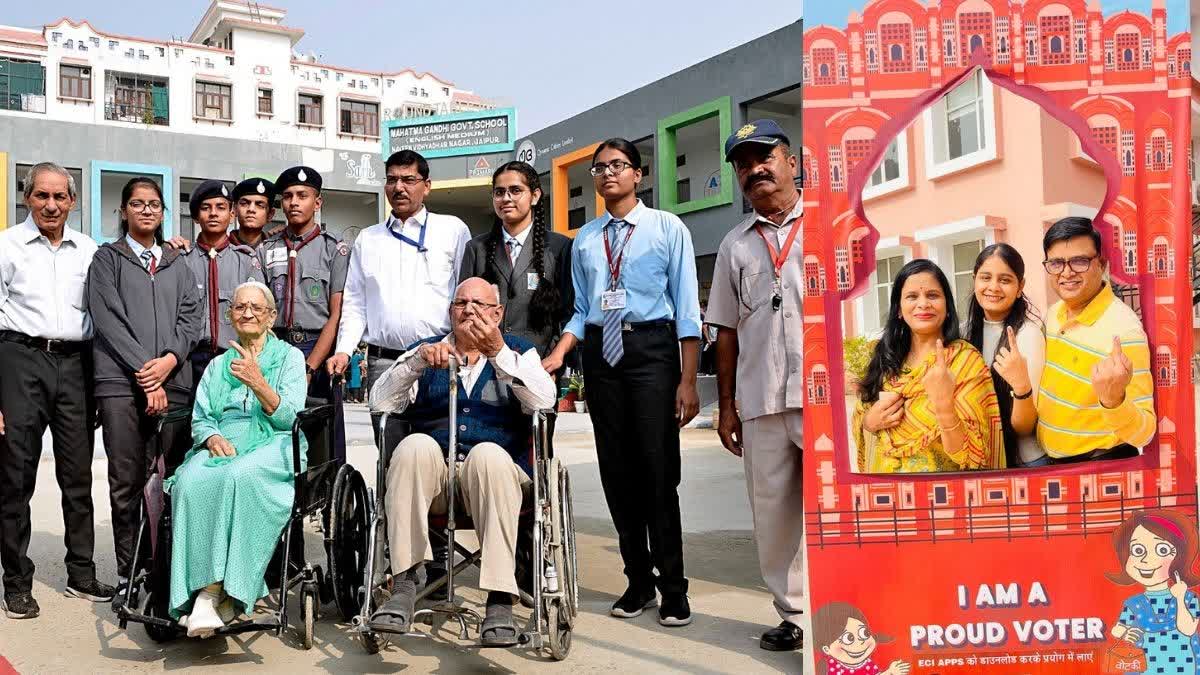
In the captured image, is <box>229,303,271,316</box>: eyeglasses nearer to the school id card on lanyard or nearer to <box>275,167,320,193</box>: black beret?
<box>275,167,320,193</box>: black beret

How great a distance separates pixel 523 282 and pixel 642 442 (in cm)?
79

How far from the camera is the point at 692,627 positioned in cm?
355

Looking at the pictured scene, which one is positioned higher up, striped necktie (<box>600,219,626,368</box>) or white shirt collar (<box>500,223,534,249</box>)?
white shirt collar (<box>500,223,534,249</box>)

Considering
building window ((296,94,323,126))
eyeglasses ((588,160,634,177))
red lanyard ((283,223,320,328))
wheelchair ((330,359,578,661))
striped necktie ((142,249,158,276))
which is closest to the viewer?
wheelchair ((330,359,578,661))

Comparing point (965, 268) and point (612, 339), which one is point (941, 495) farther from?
point (612, 339)

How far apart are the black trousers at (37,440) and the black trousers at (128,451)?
4.1 inches

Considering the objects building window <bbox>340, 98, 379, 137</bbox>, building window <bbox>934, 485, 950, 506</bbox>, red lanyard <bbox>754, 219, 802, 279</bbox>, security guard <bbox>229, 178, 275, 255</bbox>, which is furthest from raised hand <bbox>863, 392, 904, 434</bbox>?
building window <bbox>340, 98, 379, 137</bbox>

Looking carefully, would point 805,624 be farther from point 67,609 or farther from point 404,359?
point 67,609

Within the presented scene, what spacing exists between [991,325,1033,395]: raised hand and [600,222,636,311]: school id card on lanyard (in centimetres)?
141

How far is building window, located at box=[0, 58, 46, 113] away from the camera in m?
25.3

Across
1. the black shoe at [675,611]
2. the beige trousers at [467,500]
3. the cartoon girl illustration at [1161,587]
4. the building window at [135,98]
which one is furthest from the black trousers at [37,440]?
the building window at [135,98]

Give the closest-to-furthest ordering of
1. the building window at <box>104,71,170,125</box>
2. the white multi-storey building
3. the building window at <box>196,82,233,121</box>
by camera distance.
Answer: the white multi-storey building → the building window at <box>104,71,170,125</box> → the building window at <box>196,82,233,121</box>

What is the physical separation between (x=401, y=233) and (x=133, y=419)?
4.28 ft

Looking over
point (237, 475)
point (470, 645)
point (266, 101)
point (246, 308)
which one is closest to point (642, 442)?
point (470, 645)
